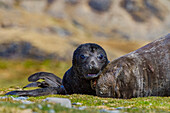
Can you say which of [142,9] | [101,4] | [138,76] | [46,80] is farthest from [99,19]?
[138,76]

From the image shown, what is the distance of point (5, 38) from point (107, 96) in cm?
4940

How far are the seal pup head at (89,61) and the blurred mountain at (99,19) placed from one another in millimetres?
58323

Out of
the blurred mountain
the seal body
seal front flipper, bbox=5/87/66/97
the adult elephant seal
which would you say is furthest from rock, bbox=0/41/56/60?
the adult elephant seal

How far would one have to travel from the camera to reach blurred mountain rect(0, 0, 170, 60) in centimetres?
7188

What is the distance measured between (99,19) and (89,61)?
292 ft

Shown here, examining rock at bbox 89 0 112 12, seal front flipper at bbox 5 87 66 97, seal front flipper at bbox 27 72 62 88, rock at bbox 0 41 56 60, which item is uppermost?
rock at bbox 89 0 112 12

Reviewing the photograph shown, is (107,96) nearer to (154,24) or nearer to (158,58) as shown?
(158,58)

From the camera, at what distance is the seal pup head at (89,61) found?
8625mm

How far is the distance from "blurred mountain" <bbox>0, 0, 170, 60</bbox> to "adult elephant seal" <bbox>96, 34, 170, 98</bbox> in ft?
192

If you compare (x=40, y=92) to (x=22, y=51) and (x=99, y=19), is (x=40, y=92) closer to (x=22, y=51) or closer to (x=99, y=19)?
(x=22, y=51)

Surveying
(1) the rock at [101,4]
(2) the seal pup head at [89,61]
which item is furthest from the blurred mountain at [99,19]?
(2) the seal pup head at [89,61]

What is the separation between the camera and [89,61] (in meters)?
8.64

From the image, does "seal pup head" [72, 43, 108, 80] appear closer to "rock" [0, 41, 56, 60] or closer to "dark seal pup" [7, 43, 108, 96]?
"dark seal pup" [7, 43, 108, 96]

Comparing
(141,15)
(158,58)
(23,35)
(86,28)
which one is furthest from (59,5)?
(158,58)
